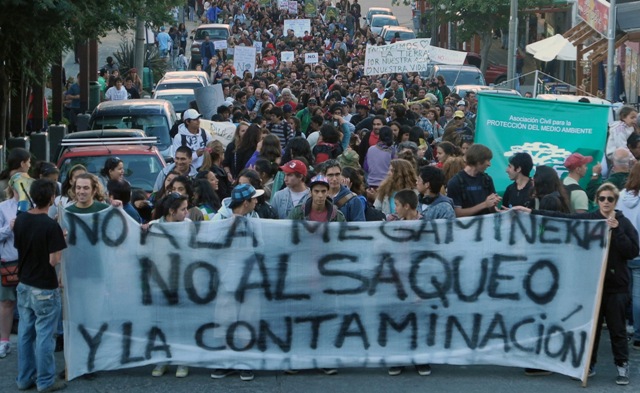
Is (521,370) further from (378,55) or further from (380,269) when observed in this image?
(378,55)

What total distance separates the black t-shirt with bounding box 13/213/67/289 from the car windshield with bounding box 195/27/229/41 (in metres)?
37.2

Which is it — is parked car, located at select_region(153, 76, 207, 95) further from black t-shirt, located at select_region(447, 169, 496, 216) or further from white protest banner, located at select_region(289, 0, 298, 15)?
white protest banner, located at select_region(289, 0, 298, 15)

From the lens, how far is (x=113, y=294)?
331 inches

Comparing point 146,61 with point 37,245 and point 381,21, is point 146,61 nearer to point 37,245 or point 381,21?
point 381,21

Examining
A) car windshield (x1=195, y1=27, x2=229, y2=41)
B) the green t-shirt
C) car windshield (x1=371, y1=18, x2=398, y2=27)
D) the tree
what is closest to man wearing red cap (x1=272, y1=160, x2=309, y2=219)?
the green t-shirt

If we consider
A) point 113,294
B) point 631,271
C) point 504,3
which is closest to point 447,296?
point 631,271

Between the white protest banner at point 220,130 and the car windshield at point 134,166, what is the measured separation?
269 centimetres

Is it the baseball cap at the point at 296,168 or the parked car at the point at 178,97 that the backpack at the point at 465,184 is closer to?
the baseball cap at the point at 296,168

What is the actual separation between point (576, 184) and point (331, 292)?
290 centimetres

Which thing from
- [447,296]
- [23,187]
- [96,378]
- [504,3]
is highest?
[504,3]

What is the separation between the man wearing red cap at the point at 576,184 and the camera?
10008 millimetres

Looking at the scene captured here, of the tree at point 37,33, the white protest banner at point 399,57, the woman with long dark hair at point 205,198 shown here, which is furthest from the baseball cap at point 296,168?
the white protest banner at point 399,57

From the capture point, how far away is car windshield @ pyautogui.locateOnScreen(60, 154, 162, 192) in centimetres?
1276

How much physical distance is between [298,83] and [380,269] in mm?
17909
